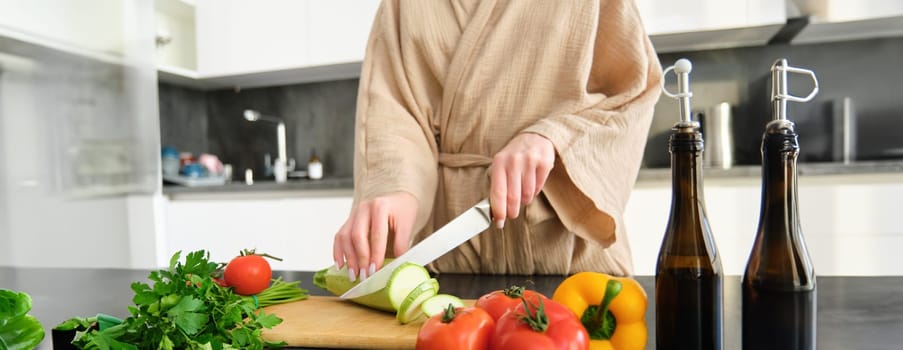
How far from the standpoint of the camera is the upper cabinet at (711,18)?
7.32ft

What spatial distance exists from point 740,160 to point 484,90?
6.72ft

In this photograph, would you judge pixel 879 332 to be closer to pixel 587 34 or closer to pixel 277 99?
pixel 587 34

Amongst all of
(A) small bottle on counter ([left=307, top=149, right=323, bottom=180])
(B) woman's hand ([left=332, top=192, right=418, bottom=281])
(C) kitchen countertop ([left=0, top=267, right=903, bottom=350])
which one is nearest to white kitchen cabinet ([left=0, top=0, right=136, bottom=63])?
(A) small bottle on counter ([left=307, top=149, right=323, bottom=180])

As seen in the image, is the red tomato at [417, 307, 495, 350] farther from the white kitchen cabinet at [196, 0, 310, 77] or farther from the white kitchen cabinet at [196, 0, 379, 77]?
the white kitchen cabinet at [196, 0, 310, 77]

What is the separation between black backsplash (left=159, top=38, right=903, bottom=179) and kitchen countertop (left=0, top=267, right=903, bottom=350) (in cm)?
189

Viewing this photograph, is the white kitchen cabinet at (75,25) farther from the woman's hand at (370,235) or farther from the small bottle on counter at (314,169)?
the woman's hand at (370,235)

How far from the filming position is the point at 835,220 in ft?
6.61

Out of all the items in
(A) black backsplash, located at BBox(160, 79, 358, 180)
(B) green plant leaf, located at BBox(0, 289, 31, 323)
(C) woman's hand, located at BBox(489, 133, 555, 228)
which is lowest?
(B) green plant leaf, located at BBox(0, 289, 31, 323)

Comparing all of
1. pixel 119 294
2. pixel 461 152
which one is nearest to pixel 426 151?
pixel 461 152

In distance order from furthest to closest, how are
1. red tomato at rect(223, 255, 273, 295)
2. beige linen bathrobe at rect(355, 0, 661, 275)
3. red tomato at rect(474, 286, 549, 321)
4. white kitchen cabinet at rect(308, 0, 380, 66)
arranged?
white kitchen cabinet at rect(308, 0, 380, 66) < beige linen bathrobe at rect(355, 0, 661, 275) < red tomato at rect(223, 255, 273, 295) < red tomato at rect(474, 286, 549, 321)

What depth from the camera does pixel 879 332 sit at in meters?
0.59

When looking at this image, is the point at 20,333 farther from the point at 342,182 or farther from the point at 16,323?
the point at 342,182

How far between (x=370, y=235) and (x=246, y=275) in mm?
178

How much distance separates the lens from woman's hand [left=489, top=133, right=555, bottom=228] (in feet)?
2.52
